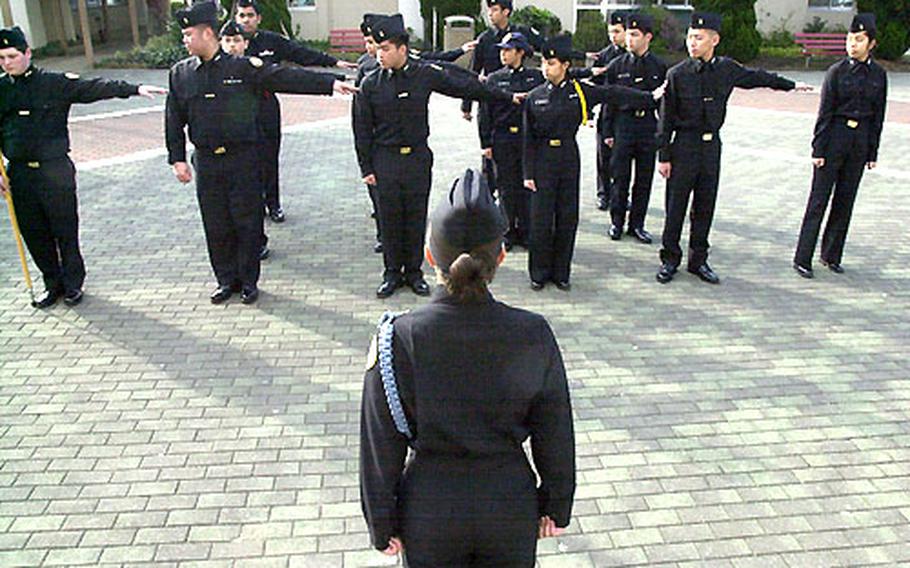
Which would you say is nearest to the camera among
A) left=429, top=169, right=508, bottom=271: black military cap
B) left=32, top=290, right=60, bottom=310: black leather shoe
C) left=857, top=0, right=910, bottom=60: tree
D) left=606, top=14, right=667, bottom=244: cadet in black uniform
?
left=429, top=169, right=508, bottom=271: black military cap

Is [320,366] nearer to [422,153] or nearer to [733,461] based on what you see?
[422,153]

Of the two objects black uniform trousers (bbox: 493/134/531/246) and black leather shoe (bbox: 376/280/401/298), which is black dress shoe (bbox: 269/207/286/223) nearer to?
black leather shoe (bbox: 376/280/401/298)

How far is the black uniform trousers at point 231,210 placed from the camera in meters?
6.08

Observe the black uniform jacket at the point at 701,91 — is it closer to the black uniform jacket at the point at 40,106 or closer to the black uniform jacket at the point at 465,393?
the black uniform jacket at the point at 40,106

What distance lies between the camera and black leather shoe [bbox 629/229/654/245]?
25.8ft

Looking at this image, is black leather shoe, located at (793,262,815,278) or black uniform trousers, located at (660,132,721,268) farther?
black leather shoe, located at (793,262,815,278)

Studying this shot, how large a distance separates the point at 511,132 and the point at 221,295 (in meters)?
3.20

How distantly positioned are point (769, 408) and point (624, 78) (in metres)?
4.12

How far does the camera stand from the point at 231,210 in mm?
6219

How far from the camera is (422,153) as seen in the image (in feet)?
20.7

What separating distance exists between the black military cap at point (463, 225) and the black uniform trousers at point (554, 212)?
4.34 meters

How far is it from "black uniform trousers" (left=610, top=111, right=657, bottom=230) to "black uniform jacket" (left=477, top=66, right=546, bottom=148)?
1155 mm

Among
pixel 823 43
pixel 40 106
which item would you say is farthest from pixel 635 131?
pixel 823 43

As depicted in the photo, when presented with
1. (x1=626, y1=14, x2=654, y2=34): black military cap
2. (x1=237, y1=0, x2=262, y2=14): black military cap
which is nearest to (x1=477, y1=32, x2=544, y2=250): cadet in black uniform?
(x1=626, y1=14, x2=654, y2=34): black military cap
